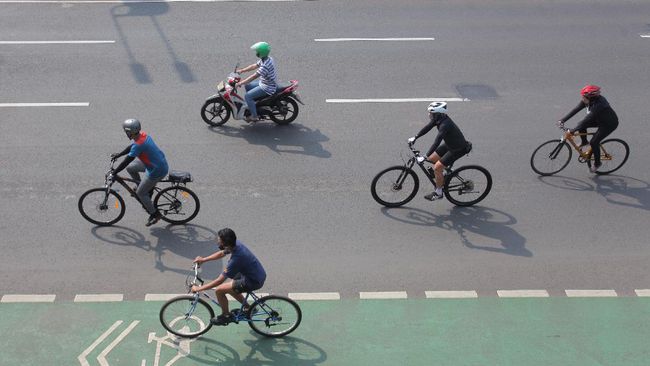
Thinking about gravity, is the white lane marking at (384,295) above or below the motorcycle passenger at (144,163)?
below

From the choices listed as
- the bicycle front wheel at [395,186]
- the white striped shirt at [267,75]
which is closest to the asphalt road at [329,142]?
the bicycle front wheel at [395,186]

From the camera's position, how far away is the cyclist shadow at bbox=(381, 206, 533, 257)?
1065cm

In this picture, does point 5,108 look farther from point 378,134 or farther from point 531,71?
point 531,71

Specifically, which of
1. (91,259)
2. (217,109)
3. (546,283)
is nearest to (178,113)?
(217,109)

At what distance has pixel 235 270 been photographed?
8.09 meters

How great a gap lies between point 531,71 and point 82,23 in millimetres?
10876

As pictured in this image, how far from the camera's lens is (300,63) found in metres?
16.3

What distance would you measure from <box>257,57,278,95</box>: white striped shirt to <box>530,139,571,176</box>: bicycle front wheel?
192 inches

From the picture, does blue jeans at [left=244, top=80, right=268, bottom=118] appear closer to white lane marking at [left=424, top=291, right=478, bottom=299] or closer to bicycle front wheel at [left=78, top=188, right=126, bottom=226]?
bicycle front wheel at [left=78, top=188, right=126, bottom=226]

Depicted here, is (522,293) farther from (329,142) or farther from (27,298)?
(27,298)

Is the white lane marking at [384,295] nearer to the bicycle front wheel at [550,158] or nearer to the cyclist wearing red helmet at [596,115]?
the bicycle front wheel at [550,158]

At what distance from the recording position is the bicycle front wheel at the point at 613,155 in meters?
12.4

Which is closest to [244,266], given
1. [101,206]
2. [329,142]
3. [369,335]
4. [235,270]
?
[235,270]

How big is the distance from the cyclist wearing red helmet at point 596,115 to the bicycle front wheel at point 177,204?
6113mm
